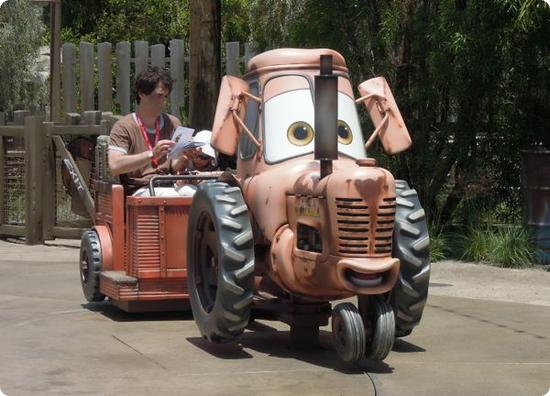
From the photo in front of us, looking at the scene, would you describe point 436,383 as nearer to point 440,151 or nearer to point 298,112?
point 298,112

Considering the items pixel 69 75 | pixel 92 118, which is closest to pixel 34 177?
pixel 92 118

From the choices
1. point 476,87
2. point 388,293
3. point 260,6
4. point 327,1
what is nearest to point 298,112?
point 388,293

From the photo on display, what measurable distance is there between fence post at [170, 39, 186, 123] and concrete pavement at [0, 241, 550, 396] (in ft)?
19.7

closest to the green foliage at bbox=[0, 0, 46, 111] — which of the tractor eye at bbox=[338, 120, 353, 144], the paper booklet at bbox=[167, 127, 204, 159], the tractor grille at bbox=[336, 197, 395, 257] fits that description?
the paper booklet at bbox=[167, 127, 204, 159]

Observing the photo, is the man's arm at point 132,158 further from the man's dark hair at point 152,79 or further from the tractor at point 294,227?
the man's dark hair at point 152,79

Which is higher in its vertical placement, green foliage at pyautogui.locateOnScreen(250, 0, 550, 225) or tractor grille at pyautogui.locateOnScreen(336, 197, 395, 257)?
green foliage at pyautogui.locateOnScreen(250, 0, 550, 225)

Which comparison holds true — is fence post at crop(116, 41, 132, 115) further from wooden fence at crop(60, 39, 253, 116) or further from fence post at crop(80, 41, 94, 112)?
fence post at crop(80, 41, 94, 112)

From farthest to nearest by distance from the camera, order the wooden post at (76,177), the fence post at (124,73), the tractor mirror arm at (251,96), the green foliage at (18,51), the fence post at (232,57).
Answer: the green foliage at (18,51) → the fence post at (124,73) → the fence post at (232,57) → the wooden post at (76,177) → the tractor mirror arm at (251,96)

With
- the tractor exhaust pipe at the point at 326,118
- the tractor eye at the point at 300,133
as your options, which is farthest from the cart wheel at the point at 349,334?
the tractor eye at the point at 300,133

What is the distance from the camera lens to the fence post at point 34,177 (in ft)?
46.6

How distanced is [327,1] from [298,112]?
20.9 ft

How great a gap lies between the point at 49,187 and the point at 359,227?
852 centimetres

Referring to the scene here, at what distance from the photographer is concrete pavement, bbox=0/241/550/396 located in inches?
249

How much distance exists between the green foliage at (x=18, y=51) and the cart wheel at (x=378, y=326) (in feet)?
79.4
